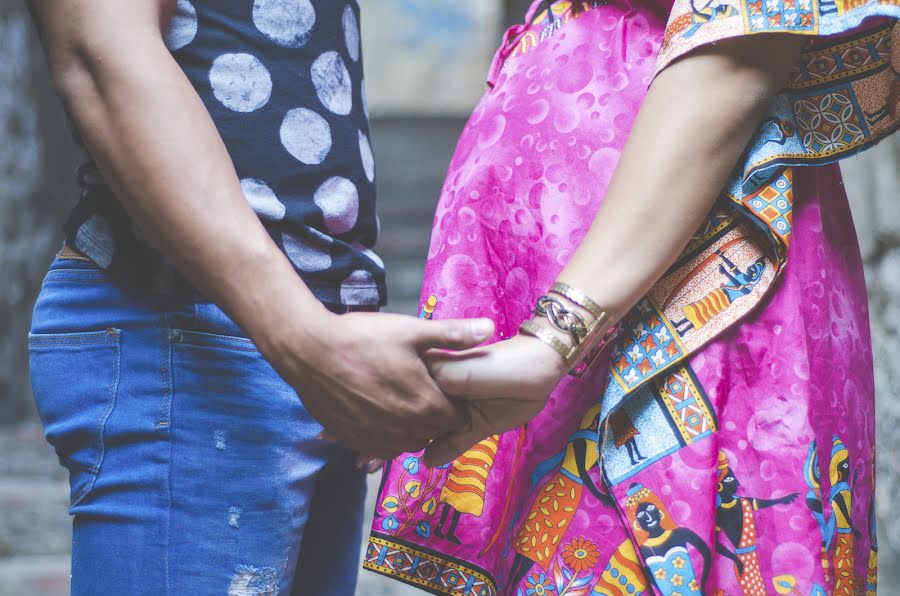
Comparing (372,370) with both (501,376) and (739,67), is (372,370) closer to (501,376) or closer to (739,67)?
(501,376)

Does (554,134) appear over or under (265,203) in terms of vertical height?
over

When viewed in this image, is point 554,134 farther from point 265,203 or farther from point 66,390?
point 66,390

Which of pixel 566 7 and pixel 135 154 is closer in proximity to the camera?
pixel 135 154

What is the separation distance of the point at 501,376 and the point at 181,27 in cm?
42

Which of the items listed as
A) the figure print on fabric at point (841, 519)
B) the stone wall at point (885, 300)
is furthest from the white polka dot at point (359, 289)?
the stone wall at point (885, 300)

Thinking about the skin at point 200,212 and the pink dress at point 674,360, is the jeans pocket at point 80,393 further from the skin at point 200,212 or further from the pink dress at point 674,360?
the pink dress at point 674,360

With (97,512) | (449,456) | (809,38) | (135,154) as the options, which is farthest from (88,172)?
(809,38)

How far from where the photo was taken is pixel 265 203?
762mm

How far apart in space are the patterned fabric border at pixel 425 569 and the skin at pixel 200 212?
0.59 feet

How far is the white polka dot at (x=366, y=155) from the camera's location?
876mm

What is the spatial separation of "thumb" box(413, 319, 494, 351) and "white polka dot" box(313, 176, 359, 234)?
19 centimetres

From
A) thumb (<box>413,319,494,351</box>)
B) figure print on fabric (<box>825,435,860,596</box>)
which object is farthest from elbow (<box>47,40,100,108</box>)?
figure print on fabric (<box>825,435,860,596</box>)

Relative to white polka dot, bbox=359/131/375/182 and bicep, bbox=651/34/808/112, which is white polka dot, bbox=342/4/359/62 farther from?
bicep, bbox=651/34/808/112

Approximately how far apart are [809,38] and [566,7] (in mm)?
256
